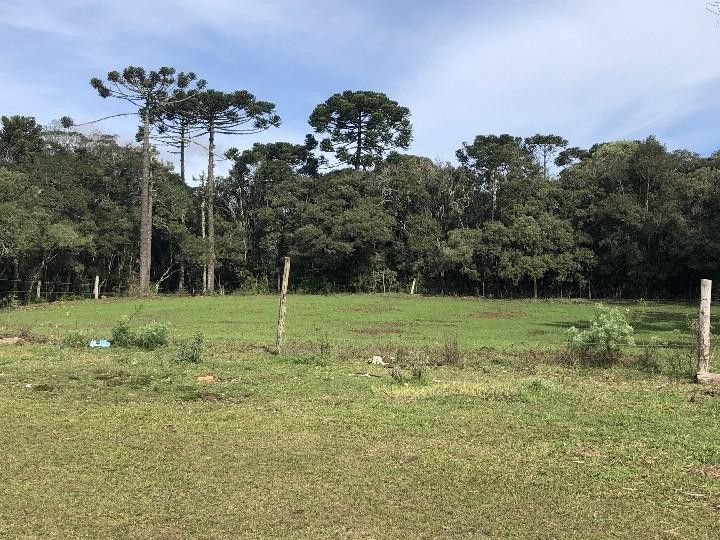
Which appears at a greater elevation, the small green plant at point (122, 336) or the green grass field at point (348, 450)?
the small green plant at point (122, 336)

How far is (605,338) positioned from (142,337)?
10562 mm

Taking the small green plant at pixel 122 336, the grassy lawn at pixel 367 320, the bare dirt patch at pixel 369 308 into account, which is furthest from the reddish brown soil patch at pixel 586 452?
the bare dirt patch at pixel 369 308

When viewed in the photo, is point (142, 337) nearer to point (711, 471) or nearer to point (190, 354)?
point (190, 354)

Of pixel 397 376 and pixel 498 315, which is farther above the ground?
pixel 498 315

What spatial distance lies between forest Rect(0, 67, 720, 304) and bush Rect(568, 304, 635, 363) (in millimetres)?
27501

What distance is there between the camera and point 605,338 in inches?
495

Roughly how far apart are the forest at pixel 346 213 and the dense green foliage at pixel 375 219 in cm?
13

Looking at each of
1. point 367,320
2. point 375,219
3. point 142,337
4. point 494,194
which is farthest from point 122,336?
point 494,194

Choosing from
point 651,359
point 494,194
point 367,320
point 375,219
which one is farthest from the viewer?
point 494,194

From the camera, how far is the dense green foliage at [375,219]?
39344 millimetres

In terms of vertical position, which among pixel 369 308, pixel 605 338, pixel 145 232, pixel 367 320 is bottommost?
pixel 367 320

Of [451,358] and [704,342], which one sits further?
[451,358]

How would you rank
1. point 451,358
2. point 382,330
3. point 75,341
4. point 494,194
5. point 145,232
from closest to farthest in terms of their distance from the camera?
point 451,358, point 75,341, point 382,330, point 145,232, point 494,194

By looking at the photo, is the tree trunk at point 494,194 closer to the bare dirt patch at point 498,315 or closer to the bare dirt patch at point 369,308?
the bare dirt patch at point 369,308
